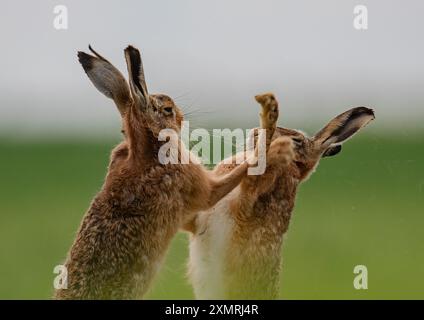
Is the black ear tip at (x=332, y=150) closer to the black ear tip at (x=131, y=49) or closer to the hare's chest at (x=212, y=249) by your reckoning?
the hare's chest at (x=212, y=249)

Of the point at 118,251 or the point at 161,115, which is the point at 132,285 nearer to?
the point at 118,251

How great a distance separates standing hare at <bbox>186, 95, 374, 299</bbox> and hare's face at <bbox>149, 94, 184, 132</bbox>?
0.64 metres

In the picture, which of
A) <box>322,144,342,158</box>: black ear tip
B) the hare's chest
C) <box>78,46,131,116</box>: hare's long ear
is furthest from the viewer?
<box>322,144,342,158</box>: black ear tip

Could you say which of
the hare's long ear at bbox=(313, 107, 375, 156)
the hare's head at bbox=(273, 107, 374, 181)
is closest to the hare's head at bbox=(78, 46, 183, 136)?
the hare's head at bbox=(273, 107, 374, 181)

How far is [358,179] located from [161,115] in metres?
3.64

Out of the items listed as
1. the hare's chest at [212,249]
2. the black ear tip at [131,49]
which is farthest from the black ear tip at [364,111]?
the black ear tip at [131,49]

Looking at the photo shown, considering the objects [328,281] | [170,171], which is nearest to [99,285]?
[170,171]

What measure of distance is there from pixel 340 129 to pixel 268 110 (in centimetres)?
88

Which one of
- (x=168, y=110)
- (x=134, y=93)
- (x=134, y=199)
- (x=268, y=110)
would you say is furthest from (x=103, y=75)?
(x=268, y=110)

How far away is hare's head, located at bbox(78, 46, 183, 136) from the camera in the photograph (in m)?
10.2

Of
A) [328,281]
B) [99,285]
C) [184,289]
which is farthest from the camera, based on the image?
[328,281]

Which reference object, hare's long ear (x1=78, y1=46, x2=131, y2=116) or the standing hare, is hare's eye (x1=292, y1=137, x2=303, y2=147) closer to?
the standing hare
